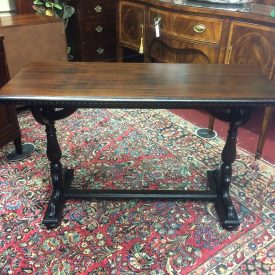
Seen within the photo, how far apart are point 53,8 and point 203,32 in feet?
5.13

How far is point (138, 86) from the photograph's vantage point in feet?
4.11

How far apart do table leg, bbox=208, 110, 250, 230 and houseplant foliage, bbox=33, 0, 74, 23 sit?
2.16m

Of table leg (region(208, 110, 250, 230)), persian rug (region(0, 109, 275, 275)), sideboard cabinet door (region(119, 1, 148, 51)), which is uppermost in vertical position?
sideboard cabinet door (region(119, 1, 148, 51))

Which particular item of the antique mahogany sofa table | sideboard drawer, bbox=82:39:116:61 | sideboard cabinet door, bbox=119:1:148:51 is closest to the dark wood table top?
the antique mahogany sofa table

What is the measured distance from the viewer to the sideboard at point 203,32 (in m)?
1.81

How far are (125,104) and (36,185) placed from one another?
883 mm

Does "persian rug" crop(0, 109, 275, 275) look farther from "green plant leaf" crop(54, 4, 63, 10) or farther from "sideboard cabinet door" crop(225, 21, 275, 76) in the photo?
"green plant leaf" crop(54, 4, 63, 10)

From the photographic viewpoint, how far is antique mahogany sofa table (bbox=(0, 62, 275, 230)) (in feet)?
3.75

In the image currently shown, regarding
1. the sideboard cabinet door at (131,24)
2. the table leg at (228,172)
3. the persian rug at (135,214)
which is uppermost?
the sideboard cabinet door at (131,24)

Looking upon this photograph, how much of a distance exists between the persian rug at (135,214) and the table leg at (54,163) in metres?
0.05

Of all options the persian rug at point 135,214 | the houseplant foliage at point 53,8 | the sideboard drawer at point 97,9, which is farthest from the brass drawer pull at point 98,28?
the persian rug at point 135,214

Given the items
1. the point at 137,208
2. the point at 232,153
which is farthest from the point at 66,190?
the point at 232,153

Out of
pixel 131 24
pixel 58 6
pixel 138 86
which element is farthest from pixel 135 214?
pixel 58 6

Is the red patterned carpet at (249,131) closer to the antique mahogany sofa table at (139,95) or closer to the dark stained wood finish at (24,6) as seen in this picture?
the antique mahogany sofa table at (139,95)
